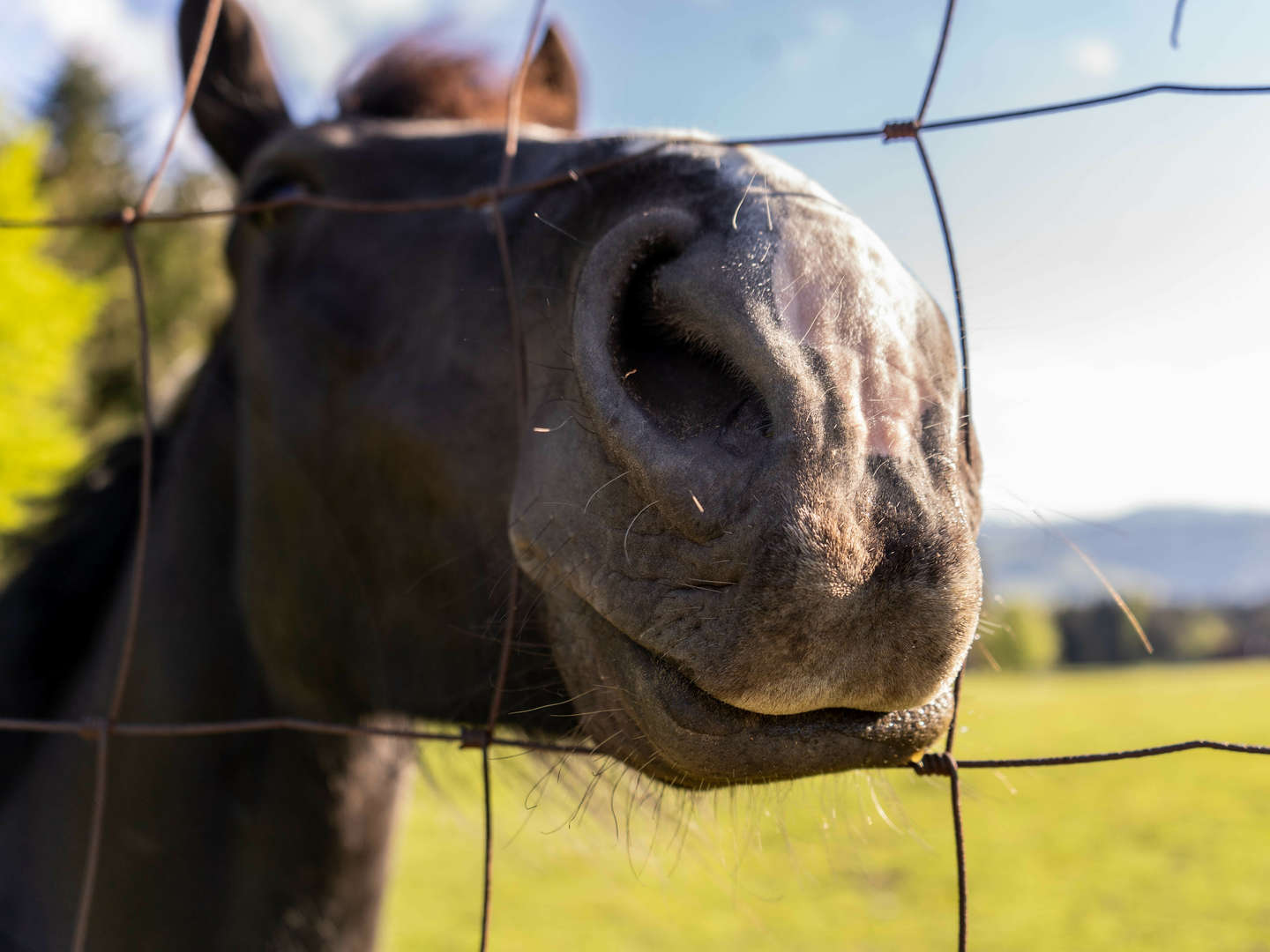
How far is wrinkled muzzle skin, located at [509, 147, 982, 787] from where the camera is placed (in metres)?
0.75

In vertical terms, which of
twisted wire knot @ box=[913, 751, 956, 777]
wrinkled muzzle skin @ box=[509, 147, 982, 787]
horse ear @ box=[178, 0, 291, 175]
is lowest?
twisted wire knot @ box=[913, 751, 956, 777]

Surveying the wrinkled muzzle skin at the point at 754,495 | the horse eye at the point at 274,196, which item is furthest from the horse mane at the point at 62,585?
the wrinkled muzzle skin at the point at 754,495

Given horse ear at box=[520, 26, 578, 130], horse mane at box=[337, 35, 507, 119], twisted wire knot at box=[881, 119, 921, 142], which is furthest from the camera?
horse ear at box=[520, 26, 578, 130]

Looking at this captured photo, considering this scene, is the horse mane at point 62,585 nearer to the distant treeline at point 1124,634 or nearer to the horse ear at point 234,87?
the horse ear at point 234,87

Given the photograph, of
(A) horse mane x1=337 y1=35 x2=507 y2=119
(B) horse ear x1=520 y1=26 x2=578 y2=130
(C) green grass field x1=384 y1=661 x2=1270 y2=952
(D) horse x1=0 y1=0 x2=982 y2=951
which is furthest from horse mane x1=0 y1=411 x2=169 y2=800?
(C) green grass field x1=384 y1=661 x2=1270 y2=952

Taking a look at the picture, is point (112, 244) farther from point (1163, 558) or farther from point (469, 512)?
point (1163, 558)

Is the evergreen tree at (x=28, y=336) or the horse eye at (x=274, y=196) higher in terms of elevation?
the evergreen tree at (x=28, y=336)

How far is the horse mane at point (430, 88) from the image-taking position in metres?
1.89

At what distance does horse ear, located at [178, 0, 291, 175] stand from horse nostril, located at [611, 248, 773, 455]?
1366 mm

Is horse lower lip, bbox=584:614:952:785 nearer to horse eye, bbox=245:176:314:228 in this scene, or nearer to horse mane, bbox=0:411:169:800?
horse eye, bbox=245:176:314:228

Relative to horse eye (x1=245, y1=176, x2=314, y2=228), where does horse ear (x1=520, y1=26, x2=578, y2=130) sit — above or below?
above

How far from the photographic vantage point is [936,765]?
37.7 inches

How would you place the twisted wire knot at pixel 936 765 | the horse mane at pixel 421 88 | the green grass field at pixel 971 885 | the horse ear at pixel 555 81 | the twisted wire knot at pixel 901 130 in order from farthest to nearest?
the green grass field at pixel 971 885, the horse ear at pixel 555 81, the horse mane at pixel 421 88, the twisted wire knot at pixel 901 130, the twisted wire knot at pixel 936 765

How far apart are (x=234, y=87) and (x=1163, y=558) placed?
9565 cm
